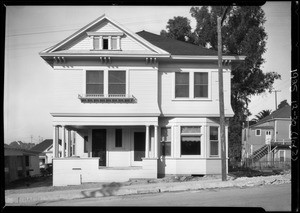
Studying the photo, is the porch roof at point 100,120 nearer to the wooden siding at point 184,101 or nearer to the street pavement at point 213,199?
the wooden siding at point 184,101

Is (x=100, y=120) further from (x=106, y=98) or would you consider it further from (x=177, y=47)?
(x=177, y=47)

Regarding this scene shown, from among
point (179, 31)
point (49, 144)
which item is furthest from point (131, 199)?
point (179, 31)

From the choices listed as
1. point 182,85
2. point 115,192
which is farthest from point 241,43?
point 115,192

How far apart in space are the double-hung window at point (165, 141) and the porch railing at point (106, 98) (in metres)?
2.15

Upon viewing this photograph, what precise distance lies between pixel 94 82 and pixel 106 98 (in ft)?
3.13

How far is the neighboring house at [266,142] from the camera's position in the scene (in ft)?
79.5

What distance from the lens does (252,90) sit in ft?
81.5

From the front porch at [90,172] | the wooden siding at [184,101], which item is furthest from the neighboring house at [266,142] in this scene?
the front porch at [90,172]

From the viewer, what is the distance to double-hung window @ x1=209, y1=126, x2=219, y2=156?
59.8 feet

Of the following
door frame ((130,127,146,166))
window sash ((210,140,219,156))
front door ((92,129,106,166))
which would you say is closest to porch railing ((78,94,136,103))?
door frame ((130,127,146,166))

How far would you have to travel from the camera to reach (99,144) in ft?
62.1

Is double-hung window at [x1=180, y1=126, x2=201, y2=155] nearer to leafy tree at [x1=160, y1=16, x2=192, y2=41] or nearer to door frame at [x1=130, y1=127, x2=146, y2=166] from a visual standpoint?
door frame at [x1=130, y1=127, x2=146, y2=166]
